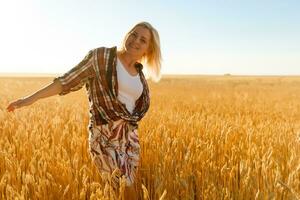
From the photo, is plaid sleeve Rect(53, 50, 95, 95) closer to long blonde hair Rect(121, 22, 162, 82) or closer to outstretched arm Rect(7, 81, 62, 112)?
outstretched arm Rect(7, 81, 62, 112)

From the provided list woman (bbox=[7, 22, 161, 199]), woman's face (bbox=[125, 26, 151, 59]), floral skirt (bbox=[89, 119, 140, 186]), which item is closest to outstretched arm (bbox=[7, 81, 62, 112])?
woman (bbox=[7, 22, 161, 199])

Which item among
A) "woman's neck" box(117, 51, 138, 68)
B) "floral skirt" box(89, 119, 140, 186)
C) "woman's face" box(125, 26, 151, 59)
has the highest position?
"woman's face" box(125, 26, 151, 59)

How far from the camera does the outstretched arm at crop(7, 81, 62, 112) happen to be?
253 centimetres

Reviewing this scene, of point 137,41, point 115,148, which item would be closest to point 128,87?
point 137,41

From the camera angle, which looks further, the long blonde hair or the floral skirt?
the long blonde hair

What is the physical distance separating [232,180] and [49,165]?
1.11 m

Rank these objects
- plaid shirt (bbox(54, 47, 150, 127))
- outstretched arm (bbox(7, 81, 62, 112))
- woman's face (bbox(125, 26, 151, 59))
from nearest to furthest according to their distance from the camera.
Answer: outstretched arm (bbox(7, 81, 62, 112))
plaid shirt (bbox(54, 47, 150, 127))
woman's face (bbox(125, 26, 151, 59))

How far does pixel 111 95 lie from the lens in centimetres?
263

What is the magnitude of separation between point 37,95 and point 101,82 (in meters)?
0.41

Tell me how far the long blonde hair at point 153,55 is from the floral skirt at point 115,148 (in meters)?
0.51

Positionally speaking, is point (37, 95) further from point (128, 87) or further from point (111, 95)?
point (128, 87)

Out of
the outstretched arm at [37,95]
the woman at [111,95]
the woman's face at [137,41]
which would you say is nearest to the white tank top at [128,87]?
the woman at [111,95]

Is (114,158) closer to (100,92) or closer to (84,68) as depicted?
(100,92)

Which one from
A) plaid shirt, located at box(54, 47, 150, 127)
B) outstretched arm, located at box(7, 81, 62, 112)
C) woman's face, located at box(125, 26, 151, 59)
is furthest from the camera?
woman's face, located at box(125, 26, 151, 59)
